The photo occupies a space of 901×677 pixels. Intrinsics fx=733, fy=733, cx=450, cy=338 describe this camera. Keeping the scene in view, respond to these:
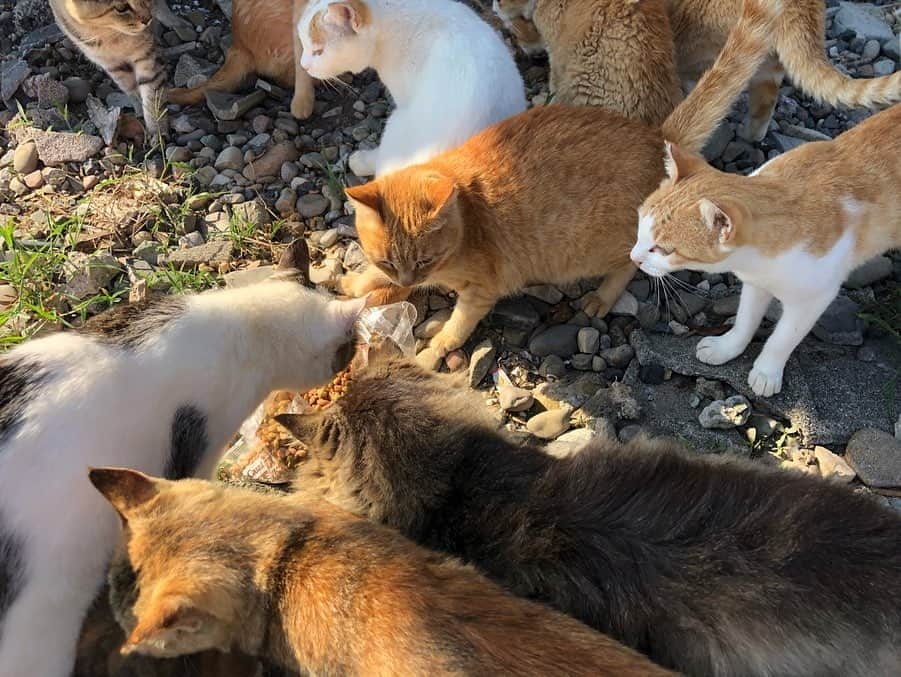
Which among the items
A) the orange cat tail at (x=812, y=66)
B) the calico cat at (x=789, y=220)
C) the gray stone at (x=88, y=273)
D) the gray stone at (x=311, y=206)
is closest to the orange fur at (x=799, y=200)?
the calico cat at (x=789, y=220)

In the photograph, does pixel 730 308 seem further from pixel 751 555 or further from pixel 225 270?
pixel 225 270

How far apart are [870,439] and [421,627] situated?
7.06ft

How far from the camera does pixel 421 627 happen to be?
1666 millimetres

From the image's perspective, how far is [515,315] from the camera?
345 cm

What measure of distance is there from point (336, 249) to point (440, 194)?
40.5 inches

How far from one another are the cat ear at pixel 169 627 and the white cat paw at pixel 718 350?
223 centimetres

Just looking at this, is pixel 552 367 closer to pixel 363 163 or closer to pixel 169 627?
pixel 363 163

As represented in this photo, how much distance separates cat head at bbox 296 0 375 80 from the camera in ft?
11.9

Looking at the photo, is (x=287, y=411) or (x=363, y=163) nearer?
(x=287, y=411)

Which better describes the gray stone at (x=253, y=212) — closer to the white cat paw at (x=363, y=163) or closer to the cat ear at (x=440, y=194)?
the white cat paw at (x=363, y=163)

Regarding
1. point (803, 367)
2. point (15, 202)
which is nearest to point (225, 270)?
point (15, 202)

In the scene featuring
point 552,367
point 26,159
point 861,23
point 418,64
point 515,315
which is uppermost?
point 418,64

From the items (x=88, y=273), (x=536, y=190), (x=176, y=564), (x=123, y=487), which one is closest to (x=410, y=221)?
(x=536, y=190)

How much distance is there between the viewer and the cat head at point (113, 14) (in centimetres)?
389
